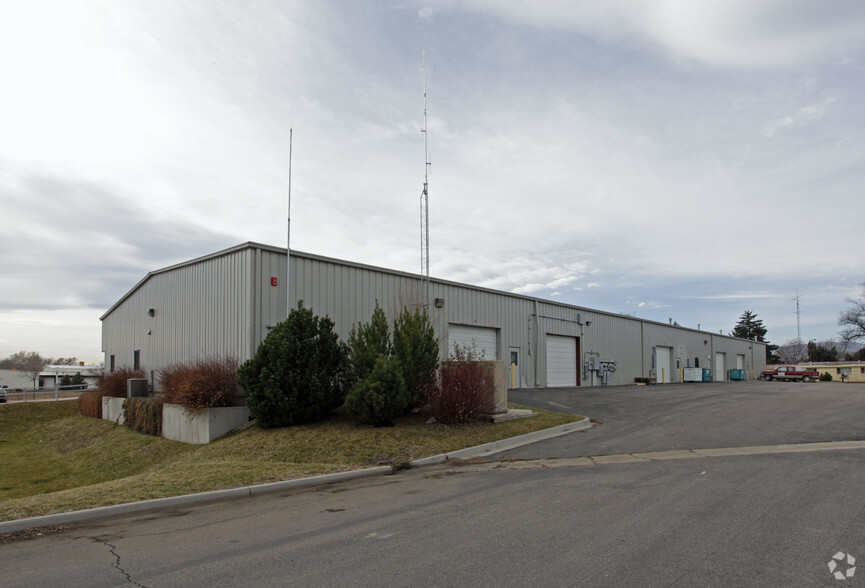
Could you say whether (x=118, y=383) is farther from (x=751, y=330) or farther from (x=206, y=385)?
(x=751, y=330)

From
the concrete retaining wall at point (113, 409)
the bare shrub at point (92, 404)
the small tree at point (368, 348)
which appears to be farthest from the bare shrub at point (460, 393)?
the bare shrub at point (92, 404)

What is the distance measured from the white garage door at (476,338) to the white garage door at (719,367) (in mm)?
32597

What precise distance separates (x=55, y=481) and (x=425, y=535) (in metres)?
13.4

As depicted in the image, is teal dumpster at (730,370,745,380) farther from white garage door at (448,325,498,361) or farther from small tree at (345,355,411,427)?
small tree at (345,355,411,427)

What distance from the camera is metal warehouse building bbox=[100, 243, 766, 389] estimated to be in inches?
680

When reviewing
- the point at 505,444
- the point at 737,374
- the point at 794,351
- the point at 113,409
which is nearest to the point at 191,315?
the point at 113,409

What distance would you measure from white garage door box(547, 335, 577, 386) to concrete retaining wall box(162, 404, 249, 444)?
1779cm

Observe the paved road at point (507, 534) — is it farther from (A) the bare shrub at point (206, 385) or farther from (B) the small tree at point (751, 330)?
(B) the small tree at point (751, 330)

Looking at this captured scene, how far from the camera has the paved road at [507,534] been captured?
4832 millimetres

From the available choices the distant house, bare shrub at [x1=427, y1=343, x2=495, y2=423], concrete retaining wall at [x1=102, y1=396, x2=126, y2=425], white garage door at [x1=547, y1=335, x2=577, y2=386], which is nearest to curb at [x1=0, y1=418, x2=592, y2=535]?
bare shrub at [x1=427, y1=343, x2=495, y2=423]

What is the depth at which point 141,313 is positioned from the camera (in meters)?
25.0

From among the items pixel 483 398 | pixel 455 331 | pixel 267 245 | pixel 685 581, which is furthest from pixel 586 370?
pixel 685 581

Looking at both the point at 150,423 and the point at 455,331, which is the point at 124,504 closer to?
the point at 150,423

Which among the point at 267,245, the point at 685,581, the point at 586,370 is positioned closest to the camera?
the point at 685,581
